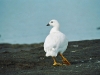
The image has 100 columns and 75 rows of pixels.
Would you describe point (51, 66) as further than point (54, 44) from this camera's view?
Yes

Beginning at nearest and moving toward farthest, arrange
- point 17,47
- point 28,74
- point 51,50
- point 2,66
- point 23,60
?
point 28,74 → point 51,50 → point 2,66 → point 23,60 → point 17,47

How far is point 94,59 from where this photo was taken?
18.8m

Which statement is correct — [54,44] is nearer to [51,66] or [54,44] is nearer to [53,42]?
[53,42]

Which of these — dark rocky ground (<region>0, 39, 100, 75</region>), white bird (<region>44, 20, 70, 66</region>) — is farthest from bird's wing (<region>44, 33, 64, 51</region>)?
dark rocky ground (<region>0, 39, 100, 75</region>)

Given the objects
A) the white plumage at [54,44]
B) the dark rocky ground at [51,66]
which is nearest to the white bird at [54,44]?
the white plumage at [54,44]

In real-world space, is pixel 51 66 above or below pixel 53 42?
below

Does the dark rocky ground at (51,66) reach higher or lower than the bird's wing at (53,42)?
lower

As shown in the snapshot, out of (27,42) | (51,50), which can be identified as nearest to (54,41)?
(51,50)

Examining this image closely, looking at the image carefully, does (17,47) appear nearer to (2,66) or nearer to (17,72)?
(2,66)

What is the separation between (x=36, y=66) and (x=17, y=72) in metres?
1.82

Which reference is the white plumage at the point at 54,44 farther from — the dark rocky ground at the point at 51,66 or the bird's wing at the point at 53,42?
the dark rocky ground at the point at 51,66

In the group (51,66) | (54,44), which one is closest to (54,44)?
(54,44)

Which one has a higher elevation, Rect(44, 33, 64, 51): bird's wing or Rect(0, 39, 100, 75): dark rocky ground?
Rect(44, 33, 64, 51): bird's wing

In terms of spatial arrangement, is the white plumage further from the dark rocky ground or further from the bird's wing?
the dark rocky ground
